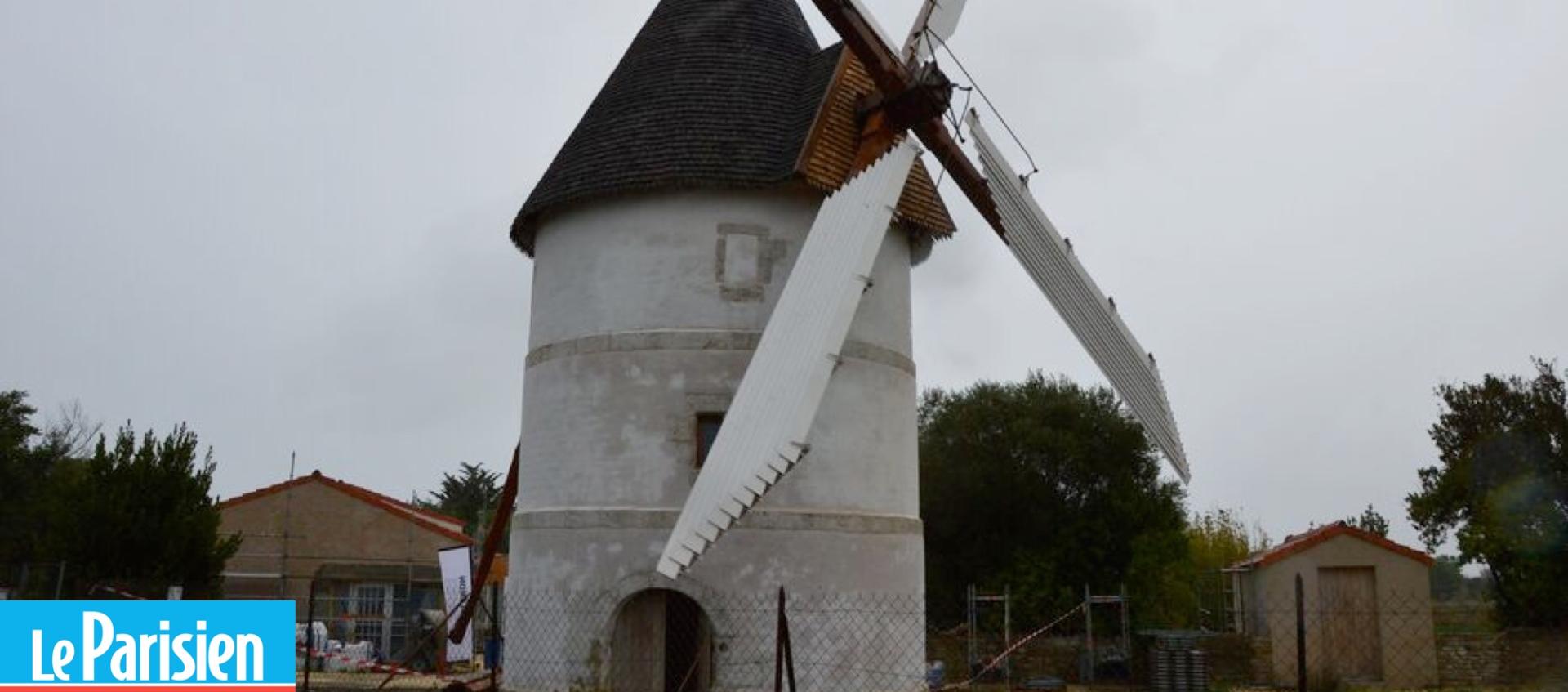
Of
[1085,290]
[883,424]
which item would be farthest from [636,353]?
[1085,290]

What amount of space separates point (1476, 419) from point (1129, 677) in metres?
12.9

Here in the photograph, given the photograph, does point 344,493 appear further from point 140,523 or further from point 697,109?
point 697,109

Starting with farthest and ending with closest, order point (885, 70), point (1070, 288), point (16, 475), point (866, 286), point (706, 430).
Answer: point (16, 475) → point (1070, 288) → point (885, 70) → point (706, 430) → point (866, 286)

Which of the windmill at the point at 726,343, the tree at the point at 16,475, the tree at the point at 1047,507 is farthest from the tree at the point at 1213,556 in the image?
the tree at the point at 16,475

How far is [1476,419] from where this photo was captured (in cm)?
2908

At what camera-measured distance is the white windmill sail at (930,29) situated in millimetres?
15820

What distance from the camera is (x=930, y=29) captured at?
52.5 ft

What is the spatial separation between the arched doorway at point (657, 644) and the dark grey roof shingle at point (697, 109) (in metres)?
5.05

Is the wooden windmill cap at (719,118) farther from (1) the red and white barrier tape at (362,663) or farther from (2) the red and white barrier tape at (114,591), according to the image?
(1) the red and white barrier tape at (362,663)

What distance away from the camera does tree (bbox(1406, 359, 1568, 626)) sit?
22906 mm

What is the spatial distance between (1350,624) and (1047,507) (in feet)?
32.4

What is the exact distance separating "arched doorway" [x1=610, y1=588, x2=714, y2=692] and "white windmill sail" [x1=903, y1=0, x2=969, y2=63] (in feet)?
24.6

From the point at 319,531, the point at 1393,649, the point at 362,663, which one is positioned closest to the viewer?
the point at 1393,649

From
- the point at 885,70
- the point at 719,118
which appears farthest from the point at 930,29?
the point at 719,118
